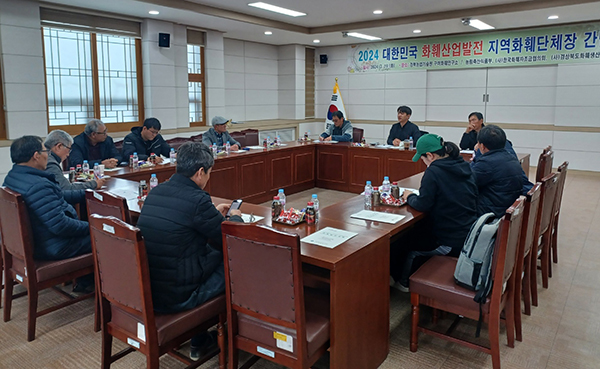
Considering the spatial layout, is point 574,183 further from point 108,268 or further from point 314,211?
point 108,268

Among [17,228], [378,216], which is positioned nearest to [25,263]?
[17,228]

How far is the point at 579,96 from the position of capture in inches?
328

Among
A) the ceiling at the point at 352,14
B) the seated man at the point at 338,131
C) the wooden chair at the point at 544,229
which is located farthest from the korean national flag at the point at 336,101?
the wooden chair at the point at 544,229

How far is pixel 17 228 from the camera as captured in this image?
267 cm

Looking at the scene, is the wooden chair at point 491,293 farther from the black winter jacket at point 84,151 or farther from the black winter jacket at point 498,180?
the black winter jacket at point 84,151

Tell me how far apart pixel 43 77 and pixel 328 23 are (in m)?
4.99

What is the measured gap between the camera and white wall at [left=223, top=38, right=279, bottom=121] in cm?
998

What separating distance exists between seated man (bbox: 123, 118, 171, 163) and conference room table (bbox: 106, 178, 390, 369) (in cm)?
314

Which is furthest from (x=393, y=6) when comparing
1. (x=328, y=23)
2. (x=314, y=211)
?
(x=314, y=211)

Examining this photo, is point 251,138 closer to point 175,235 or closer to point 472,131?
point 472,131

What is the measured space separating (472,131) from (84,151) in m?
4.82

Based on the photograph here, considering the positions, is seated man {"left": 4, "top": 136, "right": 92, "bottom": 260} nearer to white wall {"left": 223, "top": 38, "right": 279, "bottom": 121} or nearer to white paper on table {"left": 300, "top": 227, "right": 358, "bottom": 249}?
white paper on table {"left": 300, "top": 227, "right": 358, "bottom": 249}

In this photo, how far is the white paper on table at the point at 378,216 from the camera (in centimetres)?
277

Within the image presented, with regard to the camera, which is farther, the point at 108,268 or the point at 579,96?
the point at 579,96
